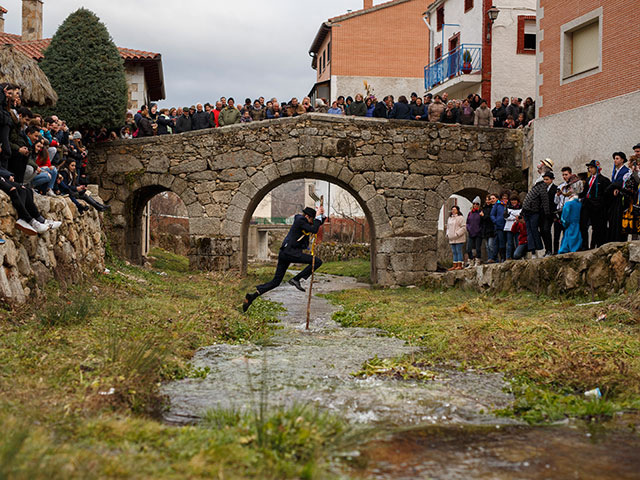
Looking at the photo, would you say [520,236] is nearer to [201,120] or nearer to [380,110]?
[380,110]

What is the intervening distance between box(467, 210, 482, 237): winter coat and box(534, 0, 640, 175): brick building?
202cm

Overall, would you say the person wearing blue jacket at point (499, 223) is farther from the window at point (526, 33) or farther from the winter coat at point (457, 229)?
the window at point (526, 33)

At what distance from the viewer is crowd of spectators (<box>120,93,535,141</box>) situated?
17641mm

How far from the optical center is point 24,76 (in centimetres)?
1129

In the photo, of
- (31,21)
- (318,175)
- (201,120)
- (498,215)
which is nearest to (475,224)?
(498,215)

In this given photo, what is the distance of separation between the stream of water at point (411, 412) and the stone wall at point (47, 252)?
251cm

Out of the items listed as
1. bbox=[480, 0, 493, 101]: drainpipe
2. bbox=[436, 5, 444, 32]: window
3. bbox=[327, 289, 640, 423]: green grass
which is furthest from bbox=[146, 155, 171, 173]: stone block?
bbox=[436, 5, 444, 32]: window

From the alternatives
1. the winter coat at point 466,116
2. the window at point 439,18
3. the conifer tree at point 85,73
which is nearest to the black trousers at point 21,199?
the conifer tree at point 85,73

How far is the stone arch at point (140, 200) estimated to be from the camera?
1756 cm

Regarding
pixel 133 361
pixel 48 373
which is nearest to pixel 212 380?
pixel 133 361

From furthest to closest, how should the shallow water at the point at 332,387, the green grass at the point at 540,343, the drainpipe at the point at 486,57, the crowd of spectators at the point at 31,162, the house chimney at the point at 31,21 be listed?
the house chimney at the point at 31,21 → the drainpipe at the point at 486,57 → the crowd of spectators at the point at 31,162 → the green grass at the point at 540,343 → the shallow water at the point at 332,387

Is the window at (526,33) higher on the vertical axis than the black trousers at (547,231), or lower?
higher

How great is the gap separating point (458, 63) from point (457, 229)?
9600 mm

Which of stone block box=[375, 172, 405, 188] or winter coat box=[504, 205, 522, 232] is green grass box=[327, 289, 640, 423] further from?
stone block box=[375, 172, 405, 188]
